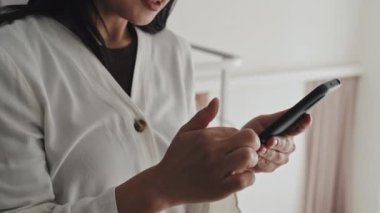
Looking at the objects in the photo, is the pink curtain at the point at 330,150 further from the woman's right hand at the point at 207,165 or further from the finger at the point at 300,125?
the woman's right hand at the point at 207,165

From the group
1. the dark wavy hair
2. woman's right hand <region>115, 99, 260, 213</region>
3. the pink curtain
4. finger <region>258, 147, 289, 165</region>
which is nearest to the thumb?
woman's right hand <region>115, 99, 260, 213</region>

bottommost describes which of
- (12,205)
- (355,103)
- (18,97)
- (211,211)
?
(355,103)

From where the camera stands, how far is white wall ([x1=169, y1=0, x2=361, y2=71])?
1.33 meters

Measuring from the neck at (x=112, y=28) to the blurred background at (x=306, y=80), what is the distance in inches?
22.5

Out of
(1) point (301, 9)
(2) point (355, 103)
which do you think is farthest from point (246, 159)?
(2) point (355, 103)

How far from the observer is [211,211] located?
724 millimetres

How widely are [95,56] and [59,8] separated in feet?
0.28

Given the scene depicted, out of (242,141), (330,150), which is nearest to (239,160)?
(242,141)

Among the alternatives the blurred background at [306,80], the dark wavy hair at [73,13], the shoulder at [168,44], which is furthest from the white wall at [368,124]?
the dark wavy hair at [73,13]

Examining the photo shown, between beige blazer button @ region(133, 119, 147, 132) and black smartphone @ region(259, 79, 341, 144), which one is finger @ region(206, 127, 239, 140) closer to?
black smartphone @ region(259, 79, 341, 144)

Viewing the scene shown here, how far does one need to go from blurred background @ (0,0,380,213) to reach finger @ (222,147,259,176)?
34.8 inches

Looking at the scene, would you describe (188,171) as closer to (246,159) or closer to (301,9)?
(246,159)

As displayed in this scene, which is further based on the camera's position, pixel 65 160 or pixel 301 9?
pixel 301 9

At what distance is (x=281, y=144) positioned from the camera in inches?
22.5
